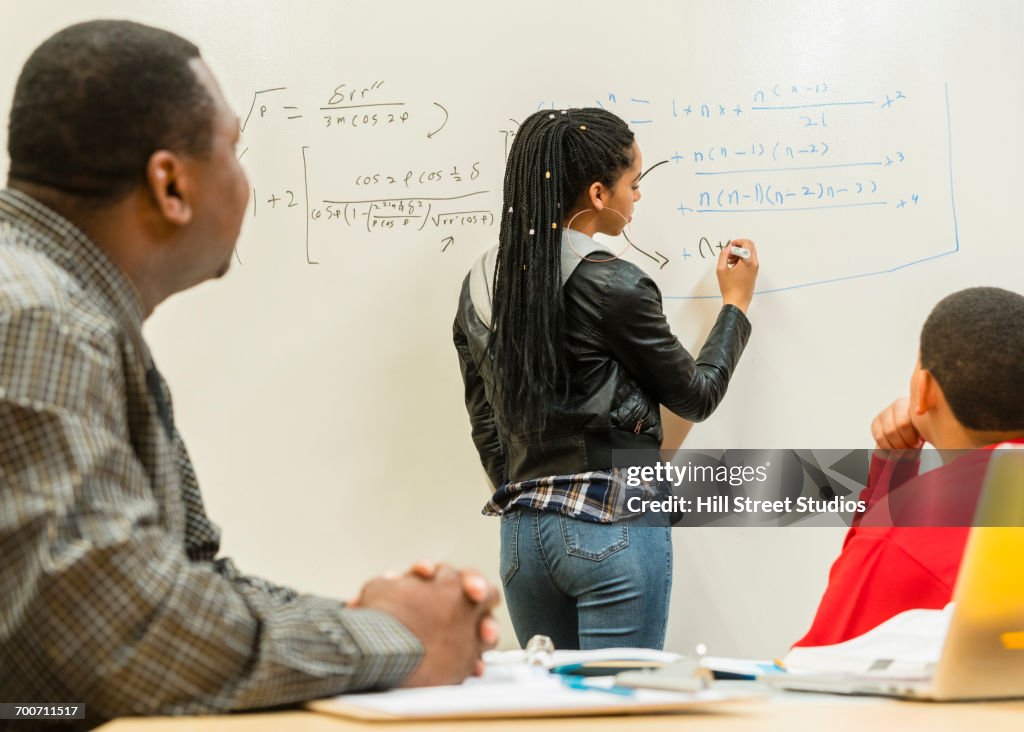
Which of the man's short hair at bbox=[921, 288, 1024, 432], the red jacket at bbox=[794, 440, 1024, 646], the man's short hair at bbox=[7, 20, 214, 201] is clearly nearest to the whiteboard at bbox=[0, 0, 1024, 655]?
the man's short hair at bbox=[921, 288, 1024, 432]

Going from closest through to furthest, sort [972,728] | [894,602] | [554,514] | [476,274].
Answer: [972,728]
[894,602]
[554,514]
[476,274]

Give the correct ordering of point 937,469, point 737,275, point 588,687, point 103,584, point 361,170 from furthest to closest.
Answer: point 361,170 → point 737,275 → point 937,469 → point 588,687 → point 103,584

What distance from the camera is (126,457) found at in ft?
2.45

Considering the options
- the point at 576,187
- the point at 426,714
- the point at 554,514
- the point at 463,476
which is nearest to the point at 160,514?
the point at 426,714

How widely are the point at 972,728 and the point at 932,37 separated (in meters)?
1.67

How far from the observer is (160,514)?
2.74ft

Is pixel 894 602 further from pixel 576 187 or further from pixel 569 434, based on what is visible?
pixel 576 187

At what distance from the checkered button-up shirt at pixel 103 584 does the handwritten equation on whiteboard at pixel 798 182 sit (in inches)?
54.3

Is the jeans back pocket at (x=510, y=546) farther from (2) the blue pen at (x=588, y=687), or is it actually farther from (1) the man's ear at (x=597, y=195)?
(2) the blue pen at (x=588, y=687)

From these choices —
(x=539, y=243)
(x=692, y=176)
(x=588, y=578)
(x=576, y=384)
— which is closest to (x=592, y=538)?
(x=588, y=578)

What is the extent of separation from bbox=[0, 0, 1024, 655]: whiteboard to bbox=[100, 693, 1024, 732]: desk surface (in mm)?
1266

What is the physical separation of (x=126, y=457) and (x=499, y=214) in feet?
4.57

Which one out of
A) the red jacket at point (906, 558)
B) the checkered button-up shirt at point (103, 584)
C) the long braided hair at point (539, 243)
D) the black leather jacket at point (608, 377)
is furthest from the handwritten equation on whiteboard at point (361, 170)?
the checkered button-up shirt at point (103, 584)

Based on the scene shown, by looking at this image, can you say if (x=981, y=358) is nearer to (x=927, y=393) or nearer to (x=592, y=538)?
(x=927, y=393)
